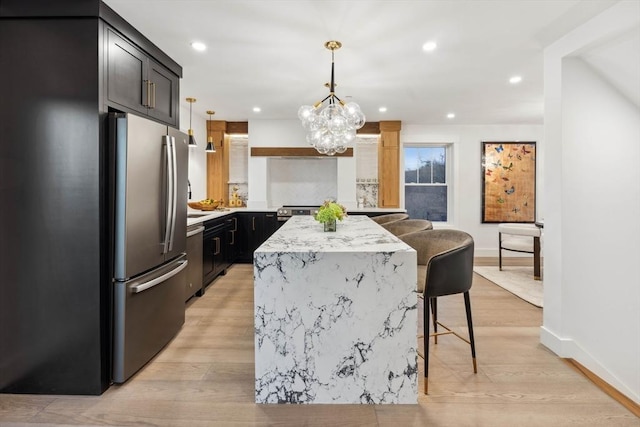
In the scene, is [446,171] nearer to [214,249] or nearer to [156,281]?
[214,249]

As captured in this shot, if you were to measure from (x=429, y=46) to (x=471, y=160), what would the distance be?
159 inches

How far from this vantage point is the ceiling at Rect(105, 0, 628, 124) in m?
2.37

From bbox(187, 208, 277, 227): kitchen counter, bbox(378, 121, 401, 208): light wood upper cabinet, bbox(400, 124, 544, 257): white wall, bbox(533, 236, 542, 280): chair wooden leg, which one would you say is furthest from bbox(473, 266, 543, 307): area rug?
bbox(187, 208, 277, 227): kitchen counter

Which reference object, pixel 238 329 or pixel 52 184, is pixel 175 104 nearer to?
pixel 52 184

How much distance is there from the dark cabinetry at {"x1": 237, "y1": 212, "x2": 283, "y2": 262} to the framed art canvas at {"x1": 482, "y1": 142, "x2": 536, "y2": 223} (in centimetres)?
393

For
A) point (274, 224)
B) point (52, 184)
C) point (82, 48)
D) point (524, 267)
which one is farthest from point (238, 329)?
point (524, 267)

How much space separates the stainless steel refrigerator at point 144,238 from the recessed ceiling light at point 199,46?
0.78 meters

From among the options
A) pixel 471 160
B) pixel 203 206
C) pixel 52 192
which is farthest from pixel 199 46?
pixel 471 160

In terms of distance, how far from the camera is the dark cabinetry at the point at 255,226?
19.0ft

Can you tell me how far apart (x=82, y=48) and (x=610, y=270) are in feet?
12.7

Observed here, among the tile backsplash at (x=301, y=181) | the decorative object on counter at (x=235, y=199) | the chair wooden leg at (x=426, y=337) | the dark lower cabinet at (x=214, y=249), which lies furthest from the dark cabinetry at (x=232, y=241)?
the chair wooden leg at (x=426, y=337)

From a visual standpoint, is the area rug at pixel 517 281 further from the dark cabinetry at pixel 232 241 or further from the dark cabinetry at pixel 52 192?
the dark cabinetry at pixel 52 192

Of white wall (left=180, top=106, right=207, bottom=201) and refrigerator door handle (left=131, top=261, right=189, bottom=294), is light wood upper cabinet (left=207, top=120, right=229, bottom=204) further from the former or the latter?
refrigerator door handle (left=131, top=261, right=189, bottom=294)

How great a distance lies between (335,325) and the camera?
2.00 metres
